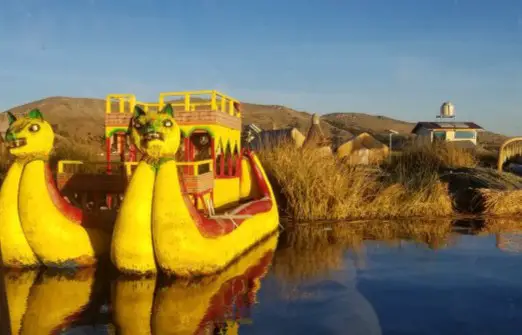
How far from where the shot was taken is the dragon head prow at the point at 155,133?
26.9 ft

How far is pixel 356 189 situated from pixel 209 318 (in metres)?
9.60

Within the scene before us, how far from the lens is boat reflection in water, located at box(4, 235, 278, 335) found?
659 cm

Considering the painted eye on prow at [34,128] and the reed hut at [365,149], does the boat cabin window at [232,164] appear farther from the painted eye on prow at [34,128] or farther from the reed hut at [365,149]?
the reed hut at [365,149]

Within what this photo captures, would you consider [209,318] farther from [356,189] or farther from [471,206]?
[471,206]

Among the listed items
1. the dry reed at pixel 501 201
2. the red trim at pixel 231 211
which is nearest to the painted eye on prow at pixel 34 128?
the red trim at pixel 231 211

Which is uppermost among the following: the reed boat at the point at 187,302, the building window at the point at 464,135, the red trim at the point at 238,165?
the building window at the point at 464,135

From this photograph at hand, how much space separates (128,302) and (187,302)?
0.86 meters

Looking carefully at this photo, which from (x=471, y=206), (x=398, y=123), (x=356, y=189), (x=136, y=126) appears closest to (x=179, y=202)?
(x=136, y=126)

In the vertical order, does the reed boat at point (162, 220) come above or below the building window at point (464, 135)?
below

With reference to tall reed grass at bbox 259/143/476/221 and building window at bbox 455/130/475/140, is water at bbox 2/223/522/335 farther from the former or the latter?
building window at bbox 455/130/475/140

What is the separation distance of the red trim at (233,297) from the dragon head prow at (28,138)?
3971mm

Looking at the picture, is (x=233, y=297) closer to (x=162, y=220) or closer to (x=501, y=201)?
(x=162, y=220)

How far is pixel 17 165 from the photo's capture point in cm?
903

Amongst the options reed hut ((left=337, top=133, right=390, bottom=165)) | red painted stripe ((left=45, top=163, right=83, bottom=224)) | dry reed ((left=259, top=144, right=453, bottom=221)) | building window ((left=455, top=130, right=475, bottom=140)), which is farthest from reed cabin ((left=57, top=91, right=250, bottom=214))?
building window ((left=455, top=130, right=475, bottom=140))
